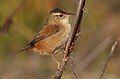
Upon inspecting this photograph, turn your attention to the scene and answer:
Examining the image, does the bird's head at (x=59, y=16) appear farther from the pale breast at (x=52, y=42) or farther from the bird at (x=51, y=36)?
the pale breast at (x=52, y=42)

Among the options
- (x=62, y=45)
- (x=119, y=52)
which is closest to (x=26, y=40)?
(x=119, y=52)

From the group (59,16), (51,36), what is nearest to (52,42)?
(51,36)

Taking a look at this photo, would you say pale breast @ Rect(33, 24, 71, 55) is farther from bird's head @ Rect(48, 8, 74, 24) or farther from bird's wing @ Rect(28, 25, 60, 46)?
bird's head @ Rect(48, 8, 74, 24)

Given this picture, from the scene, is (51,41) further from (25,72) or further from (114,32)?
(114,32)

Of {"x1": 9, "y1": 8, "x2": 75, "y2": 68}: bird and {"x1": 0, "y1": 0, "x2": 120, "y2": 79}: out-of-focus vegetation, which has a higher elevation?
{"x1": 0, "y1": 0, "x2": 120, "y2": 79}: out-of-focus vegetation

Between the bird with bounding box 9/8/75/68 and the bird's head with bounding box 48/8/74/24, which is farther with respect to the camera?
the bird's head with bounding box 48/8/74/24

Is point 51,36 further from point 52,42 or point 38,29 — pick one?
point 38,29

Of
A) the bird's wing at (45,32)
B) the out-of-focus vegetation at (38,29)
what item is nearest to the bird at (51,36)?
the bird's wing at (45,32)

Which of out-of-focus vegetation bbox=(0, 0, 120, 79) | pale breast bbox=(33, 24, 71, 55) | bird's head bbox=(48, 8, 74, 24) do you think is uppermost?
out-of-focus vegetation bbox=(0, 0, 120, 79)

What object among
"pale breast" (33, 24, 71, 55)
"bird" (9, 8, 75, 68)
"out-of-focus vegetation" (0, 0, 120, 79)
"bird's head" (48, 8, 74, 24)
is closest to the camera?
"pale breast" (33, 24, 71, 55)

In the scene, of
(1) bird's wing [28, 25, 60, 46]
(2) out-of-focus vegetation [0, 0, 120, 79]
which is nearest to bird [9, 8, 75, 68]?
(1) bird's wing [28, 25, 60, 46]
